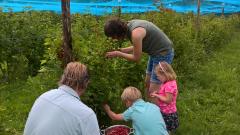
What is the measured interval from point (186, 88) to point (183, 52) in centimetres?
91

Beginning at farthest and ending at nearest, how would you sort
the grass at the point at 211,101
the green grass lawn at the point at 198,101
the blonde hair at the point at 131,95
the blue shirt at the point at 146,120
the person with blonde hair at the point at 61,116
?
the grass at the point at 211,101, the green grass lawn at the point at 198,101, the blonde hair at the point at 131,95, the blue shirt at the point at 146,120, the person with blonde hair at the point at 61,116

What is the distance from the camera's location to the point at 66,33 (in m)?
4.99

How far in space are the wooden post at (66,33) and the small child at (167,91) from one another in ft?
3.37

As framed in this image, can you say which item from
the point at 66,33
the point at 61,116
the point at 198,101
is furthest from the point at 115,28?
the point at 198,101

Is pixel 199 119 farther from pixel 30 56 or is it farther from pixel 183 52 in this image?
pixel 30 56

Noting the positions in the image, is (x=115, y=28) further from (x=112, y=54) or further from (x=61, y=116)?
(x=61, y=116)

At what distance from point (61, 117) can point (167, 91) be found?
2.22 metres

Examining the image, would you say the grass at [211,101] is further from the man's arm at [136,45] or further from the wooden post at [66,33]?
the wooden post at [66,33]

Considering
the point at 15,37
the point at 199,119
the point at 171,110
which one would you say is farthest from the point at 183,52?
the point at 171,110

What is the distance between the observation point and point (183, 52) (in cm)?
933

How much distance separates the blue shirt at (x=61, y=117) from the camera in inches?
130

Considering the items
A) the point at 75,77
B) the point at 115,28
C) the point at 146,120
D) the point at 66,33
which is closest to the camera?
the point at 75,77

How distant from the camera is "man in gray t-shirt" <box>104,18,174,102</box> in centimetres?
516

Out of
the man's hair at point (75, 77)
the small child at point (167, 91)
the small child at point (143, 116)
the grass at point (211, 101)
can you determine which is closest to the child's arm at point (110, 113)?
the small child at point (143, 116)
